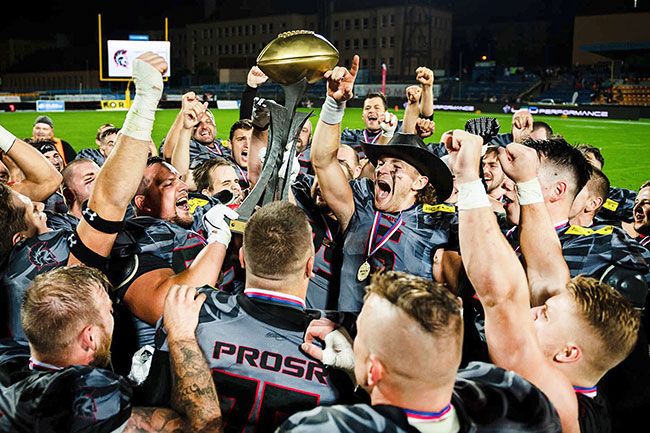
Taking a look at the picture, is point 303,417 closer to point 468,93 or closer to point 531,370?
point 531,370

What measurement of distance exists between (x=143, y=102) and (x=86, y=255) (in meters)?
0.84

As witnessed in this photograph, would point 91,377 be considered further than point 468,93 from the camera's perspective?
No

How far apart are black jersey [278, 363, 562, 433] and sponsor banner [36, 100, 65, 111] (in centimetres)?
3674

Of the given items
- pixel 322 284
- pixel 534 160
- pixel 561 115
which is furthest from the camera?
pixel 561 115

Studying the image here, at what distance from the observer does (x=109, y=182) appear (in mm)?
2830

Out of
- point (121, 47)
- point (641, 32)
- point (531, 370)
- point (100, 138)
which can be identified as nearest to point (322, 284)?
point (531, 370)

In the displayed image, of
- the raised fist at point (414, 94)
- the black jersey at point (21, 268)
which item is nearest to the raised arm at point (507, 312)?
the black jersey at point (21, 268)

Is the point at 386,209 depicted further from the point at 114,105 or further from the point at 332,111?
the point at 114,105

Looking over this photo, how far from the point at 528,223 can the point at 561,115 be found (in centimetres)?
3181

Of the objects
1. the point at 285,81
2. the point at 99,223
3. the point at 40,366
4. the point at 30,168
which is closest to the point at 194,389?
the point at 40,366

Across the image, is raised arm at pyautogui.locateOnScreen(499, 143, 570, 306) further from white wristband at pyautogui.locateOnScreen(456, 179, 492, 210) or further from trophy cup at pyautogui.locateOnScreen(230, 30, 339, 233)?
trophy cup at pyautogui.locateOnScreen(230, 30, 339, 233)

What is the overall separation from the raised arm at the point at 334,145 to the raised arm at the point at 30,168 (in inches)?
78.9

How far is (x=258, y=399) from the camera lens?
2.38 meters

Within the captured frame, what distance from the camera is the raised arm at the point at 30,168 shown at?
419 cm
